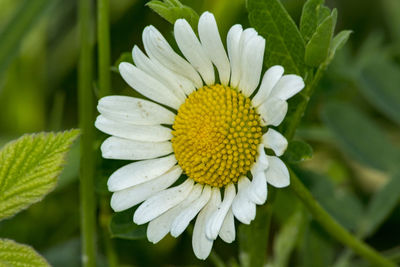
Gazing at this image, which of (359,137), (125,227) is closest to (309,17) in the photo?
(125,227)

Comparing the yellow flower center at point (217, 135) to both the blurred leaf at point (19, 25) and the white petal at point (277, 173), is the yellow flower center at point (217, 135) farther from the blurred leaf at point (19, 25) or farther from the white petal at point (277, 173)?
the blurred leaf at point (19, 25)

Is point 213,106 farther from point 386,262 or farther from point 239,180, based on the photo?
point 386,262

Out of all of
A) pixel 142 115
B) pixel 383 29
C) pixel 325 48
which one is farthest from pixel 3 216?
pixel 383 29

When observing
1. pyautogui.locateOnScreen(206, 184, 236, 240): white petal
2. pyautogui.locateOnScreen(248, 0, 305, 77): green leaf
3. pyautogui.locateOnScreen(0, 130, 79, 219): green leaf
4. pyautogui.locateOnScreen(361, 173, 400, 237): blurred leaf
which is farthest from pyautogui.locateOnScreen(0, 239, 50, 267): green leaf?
pyautogui.locateOnScreen(361, 173, 400, 237): blurred leaf

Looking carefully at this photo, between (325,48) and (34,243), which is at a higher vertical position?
(325,48)

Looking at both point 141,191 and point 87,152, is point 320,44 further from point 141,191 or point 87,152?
point 87,152

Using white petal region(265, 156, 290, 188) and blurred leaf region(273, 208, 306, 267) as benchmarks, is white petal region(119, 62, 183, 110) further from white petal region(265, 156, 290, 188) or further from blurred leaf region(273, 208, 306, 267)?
blurred leaf region(273, 208, 306, 267)

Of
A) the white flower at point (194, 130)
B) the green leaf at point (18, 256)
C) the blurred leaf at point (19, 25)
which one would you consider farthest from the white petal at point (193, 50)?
the blurred leaf at point (19, 25)
